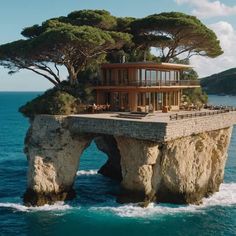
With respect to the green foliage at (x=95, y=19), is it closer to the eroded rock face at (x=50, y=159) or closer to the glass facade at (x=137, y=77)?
the glass facade at (x=137, y=77)

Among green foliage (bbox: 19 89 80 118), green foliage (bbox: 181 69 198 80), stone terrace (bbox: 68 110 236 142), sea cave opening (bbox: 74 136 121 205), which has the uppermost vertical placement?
green foliage (bbox: 181 69 198 80)

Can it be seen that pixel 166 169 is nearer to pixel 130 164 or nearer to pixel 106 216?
pixel 130 164

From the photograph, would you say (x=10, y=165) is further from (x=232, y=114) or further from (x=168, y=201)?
(x=232, y=114)

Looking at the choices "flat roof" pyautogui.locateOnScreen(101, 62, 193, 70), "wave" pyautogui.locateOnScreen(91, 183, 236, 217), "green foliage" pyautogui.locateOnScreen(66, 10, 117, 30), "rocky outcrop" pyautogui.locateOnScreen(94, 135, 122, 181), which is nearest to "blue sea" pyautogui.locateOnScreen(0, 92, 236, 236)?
"wave" pyautogui.locateOnScreen(91, 183, 236, 217)

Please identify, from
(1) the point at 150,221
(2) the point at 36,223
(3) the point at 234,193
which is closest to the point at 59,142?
(2) the point at 36,223

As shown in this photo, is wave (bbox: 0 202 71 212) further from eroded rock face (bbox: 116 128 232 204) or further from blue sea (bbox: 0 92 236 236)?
eroded rock face (bbox: 116 128 232 204)

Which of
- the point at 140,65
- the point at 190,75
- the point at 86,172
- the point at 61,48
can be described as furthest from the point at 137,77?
the point at 190,75

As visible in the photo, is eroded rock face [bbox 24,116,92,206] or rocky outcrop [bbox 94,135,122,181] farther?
rocky outcrop [bbox 94,135,122,181]
